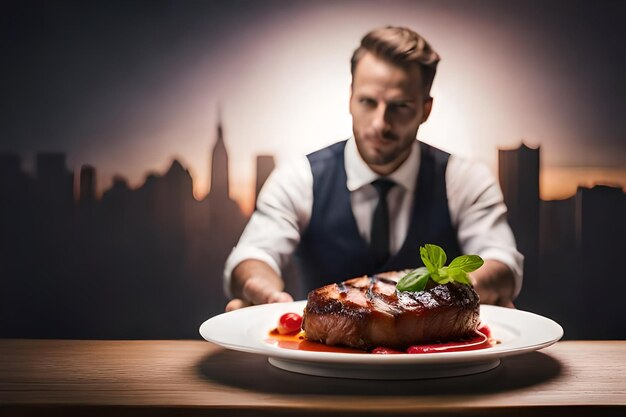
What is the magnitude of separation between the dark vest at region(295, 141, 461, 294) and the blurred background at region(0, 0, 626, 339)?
11 centimetres

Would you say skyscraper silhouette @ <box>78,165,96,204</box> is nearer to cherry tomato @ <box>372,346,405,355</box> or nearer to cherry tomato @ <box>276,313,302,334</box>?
cherry tomato @ <box>276,313,302,334</box>

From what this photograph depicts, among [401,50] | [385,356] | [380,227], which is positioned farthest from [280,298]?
[385,356]

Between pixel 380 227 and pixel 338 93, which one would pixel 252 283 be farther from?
pixel 338 93

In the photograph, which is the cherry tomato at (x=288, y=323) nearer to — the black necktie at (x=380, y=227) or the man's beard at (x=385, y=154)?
the black necktie at (x=380, y=227)

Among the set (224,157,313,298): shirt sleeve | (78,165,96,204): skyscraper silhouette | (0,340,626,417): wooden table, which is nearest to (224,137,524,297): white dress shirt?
(224,157,313,298): shirt sleeve

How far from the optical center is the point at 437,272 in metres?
1.99

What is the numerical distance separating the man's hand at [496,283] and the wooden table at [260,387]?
2.44 ft

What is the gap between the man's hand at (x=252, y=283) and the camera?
2.86 m

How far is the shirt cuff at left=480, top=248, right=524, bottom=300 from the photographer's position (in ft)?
9.48

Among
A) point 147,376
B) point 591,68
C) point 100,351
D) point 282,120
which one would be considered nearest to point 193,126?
point 282,120

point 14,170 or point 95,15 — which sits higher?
point 95,15

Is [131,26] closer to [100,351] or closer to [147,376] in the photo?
[100,351]

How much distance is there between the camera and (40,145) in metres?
2.94

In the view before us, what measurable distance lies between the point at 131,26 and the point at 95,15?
0.47 ft
